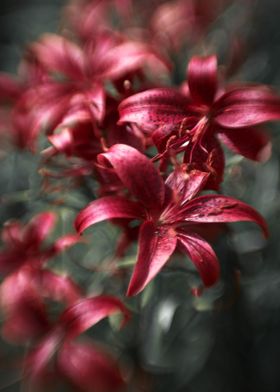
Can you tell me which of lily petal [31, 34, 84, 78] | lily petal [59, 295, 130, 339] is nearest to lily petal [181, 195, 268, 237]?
lily petal [59, 295, 130, 339]

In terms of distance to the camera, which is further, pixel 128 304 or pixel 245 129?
pixel 128 304

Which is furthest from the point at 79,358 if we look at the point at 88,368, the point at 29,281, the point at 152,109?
the point at 152,109

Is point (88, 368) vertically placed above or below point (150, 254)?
below

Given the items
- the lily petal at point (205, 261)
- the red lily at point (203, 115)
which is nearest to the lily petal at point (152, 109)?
the red lily at point (203, 115)

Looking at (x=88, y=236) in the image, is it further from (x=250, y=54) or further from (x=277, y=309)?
(x=250, y=54)

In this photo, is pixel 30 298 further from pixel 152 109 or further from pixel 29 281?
pixel 152 109

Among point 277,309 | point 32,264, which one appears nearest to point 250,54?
point 277,309

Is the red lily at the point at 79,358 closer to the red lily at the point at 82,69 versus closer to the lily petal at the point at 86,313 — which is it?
the lily petal at the point at 86,313
